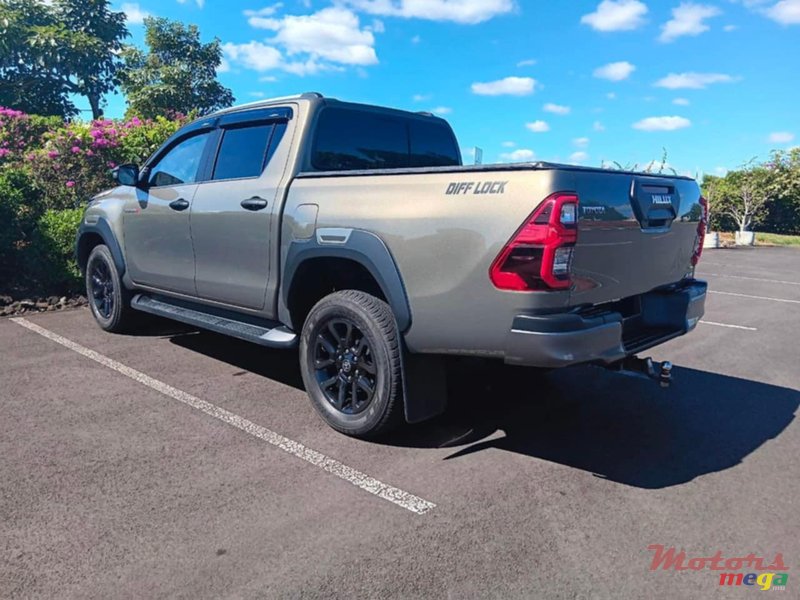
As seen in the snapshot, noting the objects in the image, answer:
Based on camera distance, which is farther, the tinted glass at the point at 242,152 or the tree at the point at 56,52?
the tree at the point at 56,52

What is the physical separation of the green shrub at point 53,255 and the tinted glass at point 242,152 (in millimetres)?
4437

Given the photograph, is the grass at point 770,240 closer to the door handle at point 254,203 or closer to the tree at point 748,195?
the tree at point 748,195

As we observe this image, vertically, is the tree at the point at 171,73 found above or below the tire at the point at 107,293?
above

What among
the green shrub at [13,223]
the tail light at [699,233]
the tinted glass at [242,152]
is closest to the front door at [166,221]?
the tinted glass at [242,152]

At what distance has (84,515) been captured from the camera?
2746 mm

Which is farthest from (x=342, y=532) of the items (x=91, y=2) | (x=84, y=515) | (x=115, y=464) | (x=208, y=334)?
(x=91, y=2)

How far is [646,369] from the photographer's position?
141 inches

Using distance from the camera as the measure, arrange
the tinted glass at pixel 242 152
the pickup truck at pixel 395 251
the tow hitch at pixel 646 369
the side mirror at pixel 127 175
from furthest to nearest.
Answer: the side mirror at pixel 127 175
the tinted glass at pixel 242 152
the tow hitch at pixel 646 369
the pickup truck at pixel 395 251

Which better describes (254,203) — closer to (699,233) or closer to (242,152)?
(242,152)

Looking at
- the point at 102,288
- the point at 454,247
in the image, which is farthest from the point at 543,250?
the point at 102,288

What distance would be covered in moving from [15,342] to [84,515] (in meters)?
3.81

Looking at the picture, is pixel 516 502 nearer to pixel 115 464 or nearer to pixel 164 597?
pixel 164 597

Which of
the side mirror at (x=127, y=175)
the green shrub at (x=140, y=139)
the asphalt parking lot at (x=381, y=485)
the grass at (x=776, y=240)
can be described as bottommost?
the asphalt parking lot at (x=381, y=485)

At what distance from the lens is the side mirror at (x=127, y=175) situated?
5.32m
